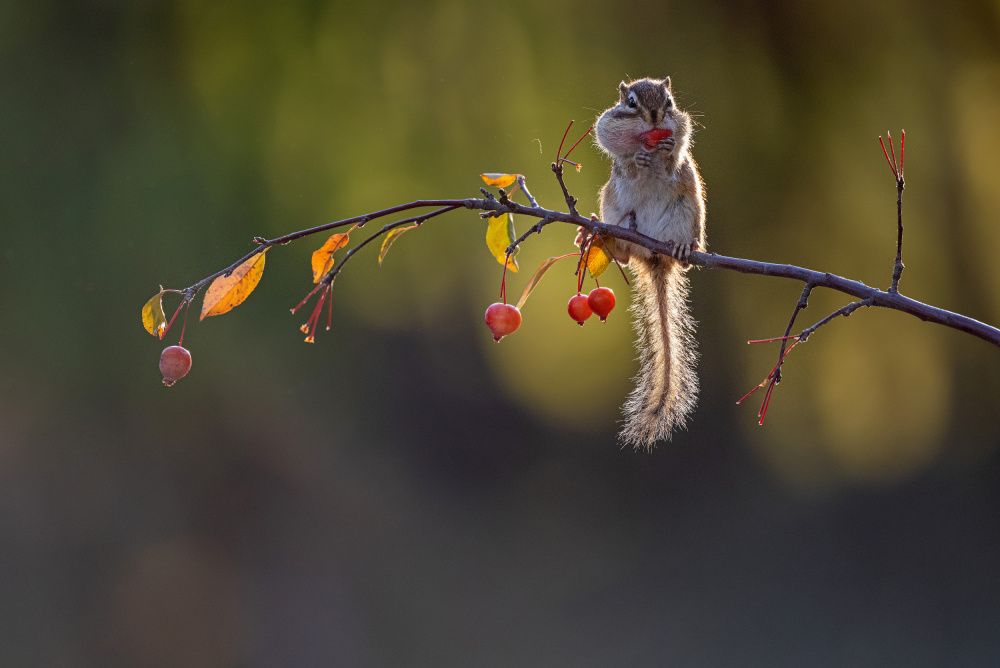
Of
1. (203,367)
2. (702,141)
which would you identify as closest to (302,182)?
(203,367)

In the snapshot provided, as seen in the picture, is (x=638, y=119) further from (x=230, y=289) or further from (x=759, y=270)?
(x=230, y=289)

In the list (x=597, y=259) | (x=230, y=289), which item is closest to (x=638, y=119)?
(x=597, y=259)

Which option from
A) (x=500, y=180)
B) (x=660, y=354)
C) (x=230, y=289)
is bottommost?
(x=660, y=354)

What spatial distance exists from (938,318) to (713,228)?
3.70 m

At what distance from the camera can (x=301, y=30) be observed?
4504 millimetres

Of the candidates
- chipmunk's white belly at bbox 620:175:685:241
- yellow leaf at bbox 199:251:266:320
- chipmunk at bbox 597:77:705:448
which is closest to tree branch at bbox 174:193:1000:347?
yellow leaf at bbox 199:251:266:320

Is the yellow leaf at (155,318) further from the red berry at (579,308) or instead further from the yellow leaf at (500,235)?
the red berry at (579,308)

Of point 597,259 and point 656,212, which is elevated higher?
point 656,212

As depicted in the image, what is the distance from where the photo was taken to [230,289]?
1245 millimetres

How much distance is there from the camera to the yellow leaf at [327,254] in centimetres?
134

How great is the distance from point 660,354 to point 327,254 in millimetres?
1063

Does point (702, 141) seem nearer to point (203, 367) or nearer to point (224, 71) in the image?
point (224, 71)

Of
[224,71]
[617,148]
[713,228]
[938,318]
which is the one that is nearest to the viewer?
[938,318]

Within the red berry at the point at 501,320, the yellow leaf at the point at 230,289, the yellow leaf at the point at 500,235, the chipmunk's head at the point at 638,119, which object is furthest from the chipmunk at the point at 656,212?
the yellow leaf at the point at 230,289
